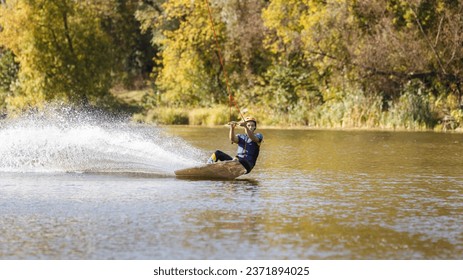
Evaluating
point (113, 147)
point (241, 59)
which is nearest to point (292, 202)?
point (113, 147)

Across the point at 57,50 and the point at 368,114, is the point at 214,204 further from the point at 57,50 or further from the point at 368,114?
the point at 57,50

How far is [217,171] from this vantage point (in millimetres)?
18969

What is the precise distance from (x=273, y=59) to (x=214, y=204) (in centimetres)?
3626

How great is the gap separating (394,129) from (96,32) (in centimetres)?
2180

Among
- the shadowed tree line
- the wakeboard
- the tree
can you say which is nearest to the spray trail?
the wakeboard

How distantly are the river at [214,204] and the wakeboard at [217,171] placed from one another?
36 centimetres

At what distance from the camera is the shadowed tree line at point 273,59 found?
4169 cm

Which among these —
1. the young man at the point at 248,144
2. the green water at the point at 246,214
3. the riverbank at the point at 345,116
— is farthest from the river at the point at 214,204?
the riverbank at the point at 345,116

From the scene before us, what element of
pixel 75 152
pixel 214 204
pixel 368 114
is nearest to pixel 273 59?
pixel 368 114

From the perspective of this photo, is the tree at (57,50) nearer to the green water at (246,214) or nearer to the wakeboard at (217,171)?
the green water at (246,214)

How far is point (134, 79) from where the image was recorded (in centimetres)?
6912
